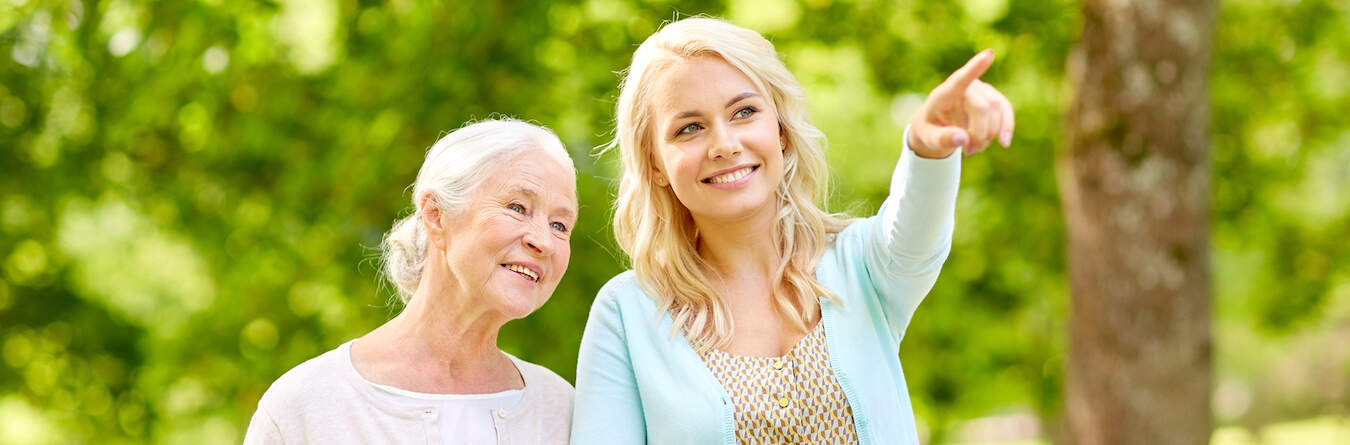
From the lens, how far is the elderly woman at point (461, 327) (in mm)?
2955

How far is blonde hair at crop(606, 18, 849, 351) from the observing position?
287 centimetres

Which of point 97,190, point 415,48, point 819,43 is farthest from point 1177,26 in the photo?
point 97,190

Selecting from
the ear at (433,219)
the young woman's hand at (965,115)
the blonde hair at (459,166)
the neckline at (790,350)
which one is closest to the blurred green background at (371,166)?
the blonde hair at (459,166)

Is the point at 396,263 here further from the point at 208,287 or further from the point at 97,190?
the point at 208,287

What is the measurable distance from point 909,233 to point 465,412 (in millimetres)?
1173

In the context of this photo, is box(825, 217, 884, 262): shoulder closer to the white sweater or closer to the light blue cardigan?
the light blue cardigan

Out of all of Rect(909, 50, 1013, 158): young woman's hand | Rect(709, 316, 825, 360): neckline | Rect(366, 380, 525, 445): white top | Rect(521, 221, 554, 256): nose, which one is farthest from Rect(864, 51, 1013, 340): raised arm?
Rect(366, 380, 525, 445): white top

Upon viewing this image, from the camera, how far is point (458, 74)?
6.63 meters

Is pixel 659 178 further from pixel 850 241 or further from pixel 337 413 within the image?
pixel 337 413

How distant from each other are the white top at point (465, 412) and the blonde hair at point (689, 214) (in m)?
0.49

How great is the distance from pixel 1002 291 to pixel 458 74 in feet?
15.3

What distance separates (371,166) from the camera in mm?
6688

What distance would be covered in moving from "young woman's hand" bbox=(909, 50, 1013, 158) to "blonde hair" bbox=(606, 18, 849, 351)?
1.98 feet

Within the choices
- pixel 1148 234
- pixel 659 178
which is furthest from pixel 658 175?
pixel 1148 234
